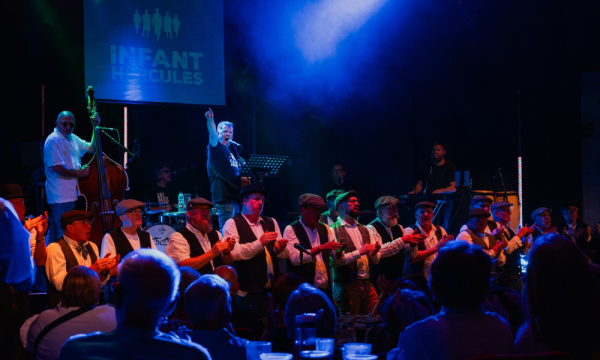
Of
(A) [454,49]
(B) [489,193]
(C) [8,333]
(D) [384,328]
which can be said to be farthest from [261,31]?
(D) [384,328]

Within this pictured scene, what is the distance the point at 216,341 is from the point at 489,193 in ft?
21.1

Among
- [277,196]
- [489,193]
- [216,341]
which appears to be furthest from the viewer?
[277,196]

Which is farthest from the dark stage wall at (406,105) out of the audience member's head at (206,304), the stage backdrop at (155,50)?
the audience member's head at (206,304)

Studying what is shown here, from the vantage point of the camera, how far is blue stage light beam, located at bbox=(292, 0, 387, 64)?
9047mm

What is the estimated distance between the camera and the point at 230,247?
4.63m

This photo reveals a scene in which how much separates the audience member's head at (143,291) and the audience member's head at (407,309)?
4.51 ft

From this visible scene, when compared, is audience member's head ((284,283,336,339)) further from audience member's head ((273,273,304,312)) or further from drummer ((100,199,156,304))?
drummer ((100,199,156,304))

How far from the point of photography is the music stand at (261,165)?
21.9ft

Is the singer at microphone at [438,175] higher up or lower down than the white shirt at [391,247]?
higher up

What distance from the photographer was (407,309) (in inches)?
102

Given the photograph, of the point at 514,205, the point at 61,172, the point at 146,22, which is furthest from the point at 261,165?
the point at 514,205

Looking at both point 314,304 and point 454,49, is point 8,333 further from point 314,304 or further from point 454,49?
point 454,49

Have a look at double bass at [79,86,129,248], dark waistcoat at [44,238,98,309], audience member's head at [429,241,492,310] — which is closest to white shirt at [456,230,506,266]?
double bass at [79,86,129,248]

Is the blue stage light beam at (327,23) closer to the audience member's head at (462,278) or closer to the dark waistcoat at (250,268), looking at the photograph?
the dark waistcoat at (250,268)
